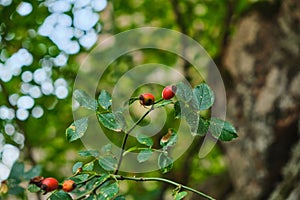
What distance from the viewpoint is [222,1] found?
6.88 feet

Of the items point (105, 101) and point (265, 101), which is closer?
point (105, 101)

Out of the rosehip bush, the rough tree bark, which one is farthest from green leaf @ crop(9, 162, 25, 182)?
the rough tree bark

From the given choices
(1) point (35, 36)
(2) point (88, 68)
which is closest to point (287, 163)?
(2) point (88, 68)

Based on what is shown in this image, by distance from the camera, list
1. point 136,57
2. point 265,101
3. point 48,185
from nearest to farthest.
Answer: point 48,185 < point 265,101 < point 136,57

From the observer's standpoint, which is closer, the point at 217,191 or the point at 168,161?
the point at 168,161

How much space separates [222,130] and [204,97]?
0.05m

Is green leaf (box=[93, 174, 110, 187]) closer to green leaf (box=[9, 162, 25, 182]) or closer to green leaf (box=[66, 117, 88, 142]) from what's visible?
green leaf (box=[66, 117, 88, 142])

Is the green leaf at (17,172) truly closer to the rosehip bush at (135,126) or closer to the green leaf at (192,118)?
the rosehip bush at (135,126)

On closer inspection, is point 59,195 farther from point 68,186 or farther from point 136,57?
point 136,57

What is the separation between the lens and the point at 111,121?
693 millimetres

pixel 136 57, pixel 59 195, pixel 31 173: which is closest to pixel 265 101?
pixel 136 57

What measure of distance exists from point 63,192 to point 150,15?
1588 millimetres

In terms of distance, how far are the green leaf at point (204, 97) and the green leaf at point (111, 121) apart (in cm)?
11

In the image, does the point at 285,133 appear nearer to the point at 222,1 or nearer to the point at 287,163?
the point at 287,163
